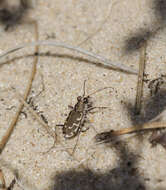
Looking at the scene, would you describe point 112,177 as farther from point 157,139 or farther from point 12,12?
point 12,12

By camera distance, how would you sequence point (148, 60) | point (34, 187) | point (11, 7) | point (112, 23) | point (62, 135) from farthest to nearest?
point (11, 7) → point (112, 23) → point (148, 60) → point (62, 135) → point (34, 187)

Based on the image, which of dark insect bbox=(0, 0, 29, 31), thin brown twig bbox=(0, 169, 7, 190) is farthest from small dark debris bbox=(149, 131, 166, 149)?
dark insect bbox=(0, 0, 29, 31)

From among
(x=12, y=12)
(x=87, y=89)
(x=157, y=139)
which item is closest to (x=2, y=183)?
(x=87, y=89)

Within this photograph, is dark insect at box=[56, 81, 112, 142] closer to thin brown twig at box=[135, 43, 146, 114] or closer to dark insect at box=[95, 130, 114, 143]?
dark insect at box=[95, 130, 114, 143]

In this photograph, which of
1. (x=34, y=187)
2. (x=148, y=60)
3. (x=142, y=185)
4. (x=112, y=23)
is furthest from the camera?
(x=112, y=23)

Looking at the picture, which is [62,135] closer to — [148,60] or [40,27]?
[148,60]

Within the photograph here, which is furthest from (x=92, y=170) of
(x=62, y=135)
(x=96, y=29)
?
(x=96, y=29)
